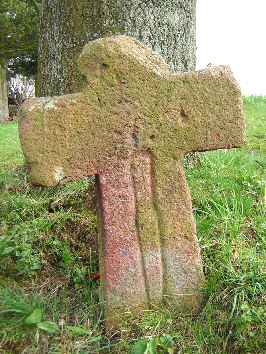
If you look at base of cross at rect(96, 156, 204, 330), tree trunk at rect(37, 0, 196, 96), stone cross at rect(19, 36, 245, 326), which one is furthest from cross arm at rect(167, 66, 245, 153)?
tree trunk at rect(37, 0, 196, 96)

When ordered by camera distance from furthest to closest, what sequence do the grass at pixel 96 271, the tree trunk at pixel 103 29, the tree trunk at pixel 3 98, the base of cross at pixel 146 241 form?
the tree trunk at pixel 3 98, the tree trunk at pixel 103 29, the base of cross at pixel 146 241, the grass at pixel 96 271

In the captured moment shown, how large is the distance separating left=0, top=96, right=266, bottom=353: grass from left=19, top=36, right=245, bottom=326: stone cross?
6.4 inches

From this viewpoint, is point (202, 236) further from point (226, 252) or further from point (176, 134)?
point (176, 134)

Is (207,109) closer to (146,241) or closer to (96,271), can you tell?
(146,241)

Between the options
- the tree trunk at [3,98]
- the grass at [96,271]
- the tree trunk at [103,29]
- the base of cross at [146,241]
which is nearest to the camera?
the grass at [96,271]

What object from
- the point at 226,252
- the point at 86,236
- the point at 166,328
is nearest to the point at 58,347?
the point at 166,328

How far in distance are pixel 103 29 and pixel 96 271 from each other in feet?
6.19

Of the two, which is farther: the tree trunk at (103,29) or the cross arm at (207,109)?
the tree trunk at (103,29)

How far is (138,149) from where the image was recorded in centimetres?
185

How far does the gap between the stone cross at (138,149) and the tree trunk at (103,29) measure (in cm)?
87

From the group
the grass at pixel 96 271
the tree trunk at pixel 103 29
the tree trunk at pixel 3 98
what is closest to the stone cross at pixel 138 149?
the grass at pixel 96 271

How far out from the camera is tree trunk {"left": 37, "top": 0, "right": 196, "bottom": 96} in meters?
2.57

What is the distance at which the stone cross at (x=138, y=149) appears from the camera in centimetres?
171

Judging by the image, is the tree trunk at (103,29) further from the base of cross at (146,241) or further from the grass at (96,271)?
the base of cross at (146,241)
